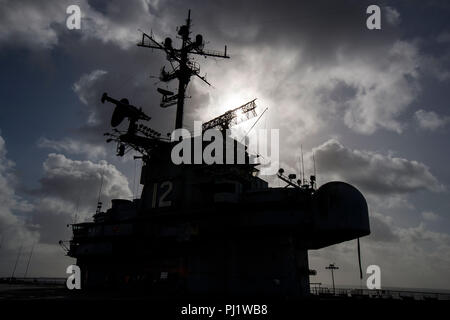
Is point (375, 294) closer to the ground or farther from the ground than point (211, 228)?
closer to the ground

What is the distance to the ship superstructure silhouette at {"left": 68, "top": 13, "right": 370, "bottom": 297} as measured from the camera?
19812 millimetres

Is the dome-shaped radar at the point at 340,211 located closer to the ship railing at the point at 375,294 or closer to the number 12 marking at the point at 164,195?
the ship railing at the point at 375,294

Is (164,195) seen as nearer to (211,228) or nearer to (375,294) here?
(211,228)

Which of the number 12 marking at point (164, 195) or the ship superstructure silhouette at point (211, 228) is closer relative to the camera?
the ship superstructure silhouette at point (211, 228)

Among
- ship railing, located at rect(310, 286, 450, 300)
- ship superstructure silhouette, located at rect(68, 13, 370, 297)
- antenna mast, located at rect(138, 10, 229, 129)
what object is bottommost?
ship railing, located at rect(310, 286, 450, 300)

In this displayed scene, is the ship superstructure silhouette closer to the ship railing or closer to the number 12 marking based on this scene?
the number 12 marking

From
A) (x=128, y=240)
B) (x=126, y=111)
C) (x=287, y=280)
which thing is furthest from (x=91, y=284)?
(x=287, y=280)

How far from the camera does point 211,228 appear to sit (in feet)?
71.9

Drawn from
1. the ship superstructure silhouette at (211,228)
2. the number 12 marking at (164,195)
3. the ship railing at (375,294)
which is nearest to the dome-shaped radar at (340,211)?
the ship superstructure silhouette at (211,228)

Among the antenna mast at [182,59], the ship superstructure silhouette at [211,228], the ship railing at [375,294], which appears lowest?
the ship railing at [375,294]

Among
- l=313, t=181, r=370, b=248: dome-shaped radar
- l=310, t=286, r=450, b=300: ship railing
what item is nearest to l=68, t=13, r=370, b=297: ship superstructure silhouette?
l=313, t=181, r=370, b=248: dome-shaped radar

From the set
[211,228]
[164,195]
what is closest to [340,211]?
[211,228]

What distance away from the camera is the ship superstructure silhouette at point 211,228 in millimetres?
19812
